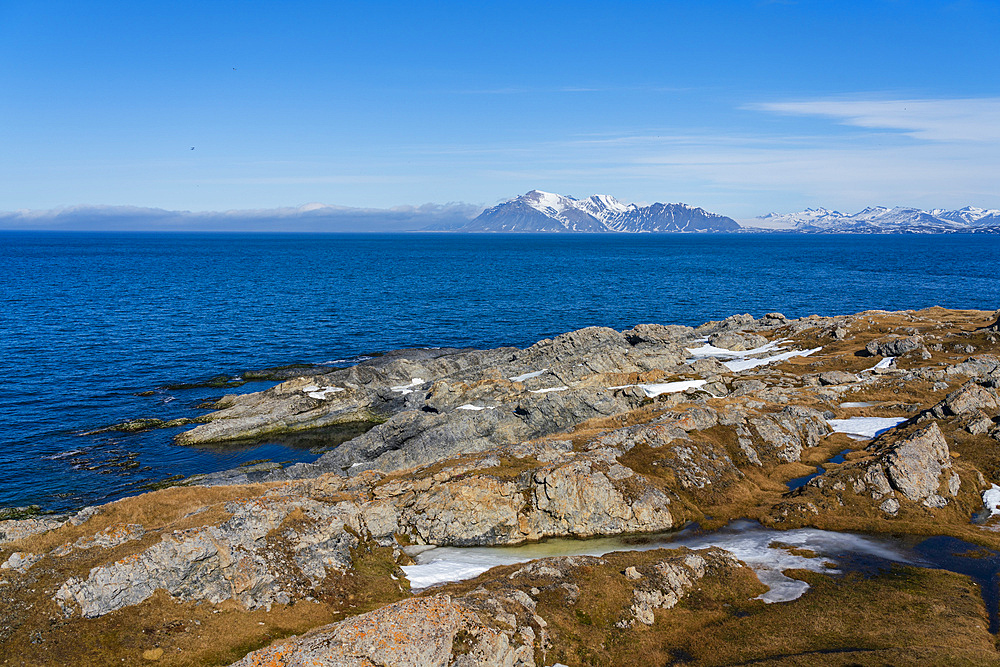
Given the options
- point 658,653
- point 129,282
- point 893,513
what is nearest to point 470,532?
point 658,653

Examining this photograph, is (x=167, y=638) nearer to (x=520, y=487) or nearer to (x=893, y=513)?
(x=520, y=487)

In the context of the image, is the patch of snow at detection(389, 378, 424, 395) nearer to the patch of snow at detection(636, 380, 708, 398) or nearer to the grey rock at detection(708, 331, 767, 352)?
the patch of snow at detection(636, 380, 708, 398)

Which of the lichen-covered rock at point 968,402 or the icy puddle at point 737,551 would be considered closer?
the icy puddle at point 737,551

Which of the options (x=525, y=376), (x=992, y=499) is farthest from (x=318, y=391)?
(x=992, y=499)

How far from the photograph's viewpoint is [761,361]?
78.9 m

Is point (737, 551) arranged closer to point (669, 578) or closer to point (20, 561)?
point (669, 578)

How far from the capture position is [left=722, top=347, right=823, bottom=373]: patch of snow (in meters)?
76.4

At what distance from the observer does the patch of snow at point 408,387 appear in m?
75.2

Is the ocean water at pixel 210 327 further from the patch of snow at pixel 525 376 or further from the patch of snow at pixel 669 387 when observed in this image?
the patch of snow at pixel 669 387

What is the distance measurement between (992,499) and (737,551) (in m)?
20.5

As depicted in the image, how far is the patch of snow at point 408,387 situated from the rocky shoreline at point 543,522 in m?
3.79

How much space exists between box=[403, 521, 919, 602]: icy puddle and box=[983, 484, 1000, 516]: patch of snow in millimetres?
10252

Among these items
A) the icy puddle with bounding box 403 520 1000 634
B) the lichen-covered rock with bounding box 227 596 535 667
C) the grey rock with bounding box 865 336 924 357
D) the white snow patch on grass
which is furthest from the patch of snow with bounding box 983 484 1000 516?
the lichen-covered rock with bounding box 227 596 535 667

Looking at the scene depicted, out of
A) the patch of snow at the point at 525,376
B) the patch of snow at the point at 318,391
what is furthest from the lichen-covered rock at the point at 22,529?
the patch of snow at the point at 525,376
